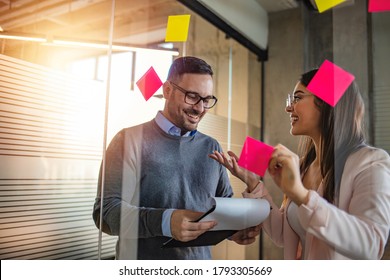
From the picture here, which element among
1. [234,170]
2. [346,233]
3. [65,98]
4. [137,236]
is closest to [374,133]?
[346,233]

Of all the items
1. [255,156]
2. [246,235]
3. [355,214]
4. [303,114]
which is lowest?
[246,235]

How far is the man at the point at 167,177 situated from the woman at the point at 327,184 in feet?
0.31

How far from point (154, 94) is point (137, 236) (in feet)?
1.71

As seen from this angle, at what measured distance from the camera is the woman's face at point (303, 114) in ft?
3.97

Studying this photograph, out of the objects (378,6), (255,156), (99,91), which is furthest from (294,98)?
(99,91)

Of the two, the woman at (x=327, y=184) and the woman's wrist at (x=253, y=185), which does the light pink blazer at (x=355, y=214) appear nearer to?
the woman at (x=327, y=184)

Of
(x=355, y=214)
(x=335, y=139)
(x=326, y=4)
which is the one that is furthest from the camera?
(x=326, y=4)

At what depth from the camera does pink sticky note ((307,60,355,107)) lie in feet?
3.93

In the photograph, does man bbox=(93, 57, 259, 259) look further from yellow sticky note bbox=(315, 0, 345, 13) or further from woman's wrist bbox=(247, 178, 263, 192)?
yellow sticky note bbox=(315, 0, 345, 13)

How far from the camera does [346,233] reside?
1050 millimetres

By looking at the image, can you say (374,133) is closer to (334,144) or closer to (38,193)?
(334,144)

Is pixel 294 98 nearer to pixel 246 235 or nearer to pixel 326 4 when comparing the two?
pixel 326 4

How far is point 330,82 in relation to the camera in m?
1.22

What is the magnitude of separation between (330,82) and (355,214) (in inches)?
18.0
